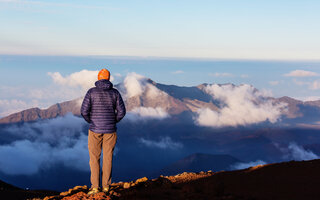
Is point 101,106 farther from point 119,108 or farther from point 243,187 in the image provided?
point 243,187

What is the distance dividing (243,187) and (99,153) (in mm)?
4635

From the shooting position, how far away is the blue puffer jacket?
12.0m

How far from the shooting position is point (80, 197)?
1145 centimetres

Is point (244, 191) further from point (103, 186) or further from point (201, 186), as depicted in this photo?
point (103, 186)

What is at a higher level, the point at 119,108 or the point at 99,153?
the point at 119,108

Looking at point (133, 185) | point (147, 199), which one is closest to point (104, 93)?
point (133, 185)

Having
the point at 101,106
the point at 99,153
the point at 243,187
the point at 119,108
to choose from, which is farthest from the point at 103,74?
the point at 243,187

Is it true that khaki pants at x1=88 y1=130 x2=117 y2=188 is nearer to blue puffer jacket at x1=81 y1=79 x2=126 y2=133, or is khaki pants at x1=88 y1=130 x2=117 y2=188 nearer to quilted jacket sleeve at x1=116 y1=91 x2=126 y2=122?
blue puffer jacket at x1=81 y1=79 x2=126 y2=133

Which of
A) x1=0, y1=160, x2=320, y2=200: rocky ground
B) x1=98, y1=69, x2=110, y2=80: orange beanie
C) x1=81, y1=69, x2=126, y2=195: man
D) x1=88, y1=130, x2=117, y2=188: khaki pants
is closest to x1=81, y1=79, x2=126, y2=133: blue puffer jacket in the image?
x1=81, y1=69, x2=126, y2=195: man

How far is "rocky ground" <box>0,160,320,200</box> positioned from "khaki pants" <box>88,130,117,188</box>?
517 millimetres

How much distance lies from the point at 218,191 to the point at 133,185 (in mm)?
3274

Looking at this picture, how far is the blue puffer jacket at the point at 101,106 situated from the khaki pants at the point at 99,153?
277 millimetres

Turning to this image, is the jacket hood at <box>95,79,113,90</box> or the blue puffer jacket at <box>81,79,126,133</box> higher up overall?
the jacket hood at <box>95,79,113,90</box>

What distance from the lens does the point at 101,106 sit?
12016 millimetres
